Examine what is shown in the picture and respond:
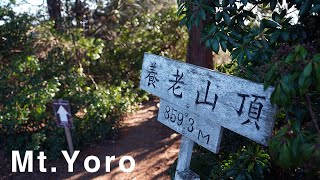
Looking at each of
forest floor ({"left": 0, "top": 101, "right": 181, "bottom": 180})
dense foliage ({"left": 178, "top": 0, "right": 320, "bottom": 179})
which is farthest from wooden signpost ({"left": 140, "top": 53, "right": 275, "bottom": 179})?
forest floor ({"left": 0, "top": 101, "right": 181, "bottom": 180})

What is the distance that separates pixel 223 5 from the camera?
2.25m

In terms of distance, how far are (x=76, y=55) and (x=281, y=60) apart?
455 cm

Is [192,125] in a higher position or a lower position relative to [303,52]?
lower

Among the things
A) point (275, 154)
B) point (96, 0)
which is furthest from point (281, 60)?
point (96, 0)

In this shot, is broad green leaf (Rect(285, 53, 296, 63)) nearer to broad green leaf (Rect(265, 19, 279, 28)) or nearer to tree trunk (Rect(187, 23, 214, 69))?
broad green leaf (Rect(265, 19, 279, 28))

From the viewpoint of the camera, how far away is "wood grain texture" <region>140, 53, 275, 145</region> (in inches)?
72.0

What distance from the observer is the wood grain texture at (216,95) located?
183cm

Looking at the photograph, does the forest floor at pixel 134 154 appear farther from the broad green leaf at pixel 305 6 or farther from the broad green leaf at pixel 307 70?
the broad green leaf at pixel 307 70

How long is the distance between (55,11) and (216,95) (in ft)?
15.5

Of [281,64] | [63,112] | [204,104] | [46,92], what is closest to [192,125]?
[204,104]

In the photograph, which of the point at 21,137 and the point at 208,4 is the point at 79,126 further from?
the point at 208,4

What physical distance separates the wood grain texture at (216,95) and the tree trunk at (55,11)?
3.74 metres

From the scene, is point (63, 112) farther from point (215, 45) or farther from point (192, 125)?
point (215, 45)

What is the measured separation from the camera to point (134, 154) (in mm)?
5367
